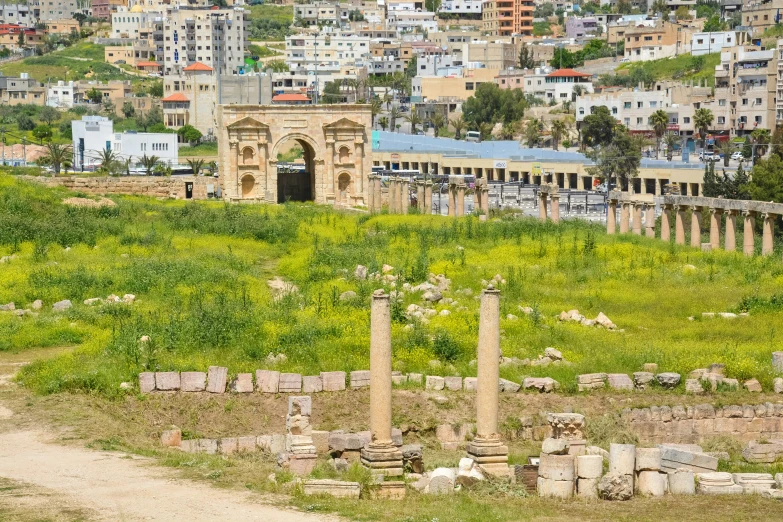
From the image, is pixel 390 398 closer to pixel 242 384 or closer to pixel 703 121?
pixel 242 384

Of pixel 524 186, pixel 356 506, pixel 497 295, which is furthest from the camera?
pixel 524 186

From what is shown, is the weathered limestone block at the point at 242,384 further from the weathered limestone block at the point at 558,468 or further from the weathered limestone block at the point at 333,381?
the weathered limestone block at the point at 558,468

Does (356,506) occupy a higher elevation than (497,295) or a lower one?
lower

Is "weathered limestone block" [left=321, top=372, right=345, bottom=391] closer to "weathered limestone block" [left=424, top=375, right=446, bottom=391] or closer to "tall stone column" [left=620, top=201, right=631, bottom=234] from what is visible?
"weathered limestone block" [left=424, top=375, right=446, bottom=391]

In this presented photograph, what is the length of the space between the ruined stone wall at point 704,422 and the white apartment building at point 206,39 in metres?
146

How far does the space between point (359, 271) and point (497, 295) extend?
15.4 meters

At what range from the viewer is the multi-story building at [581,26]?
186125mm

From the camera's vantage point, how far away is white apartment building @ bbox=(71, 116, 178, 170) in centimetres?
10431

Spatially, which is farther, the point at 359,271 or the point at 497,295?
the point at 359,271

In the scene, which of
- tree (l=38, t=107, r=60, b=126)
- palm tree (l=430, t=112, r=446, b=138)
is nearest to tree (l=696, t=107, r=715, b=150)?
palm tree (l=430, t=112, r=446, b=138)

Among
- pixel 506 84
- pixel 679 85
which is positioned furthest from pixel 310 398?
pixel 506 84

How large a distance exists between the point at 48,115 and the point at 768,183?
308 ft

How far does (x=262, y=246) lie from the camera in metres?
45.5

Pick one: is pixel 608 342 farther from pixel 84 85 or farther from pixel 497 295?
pixel 84 85
